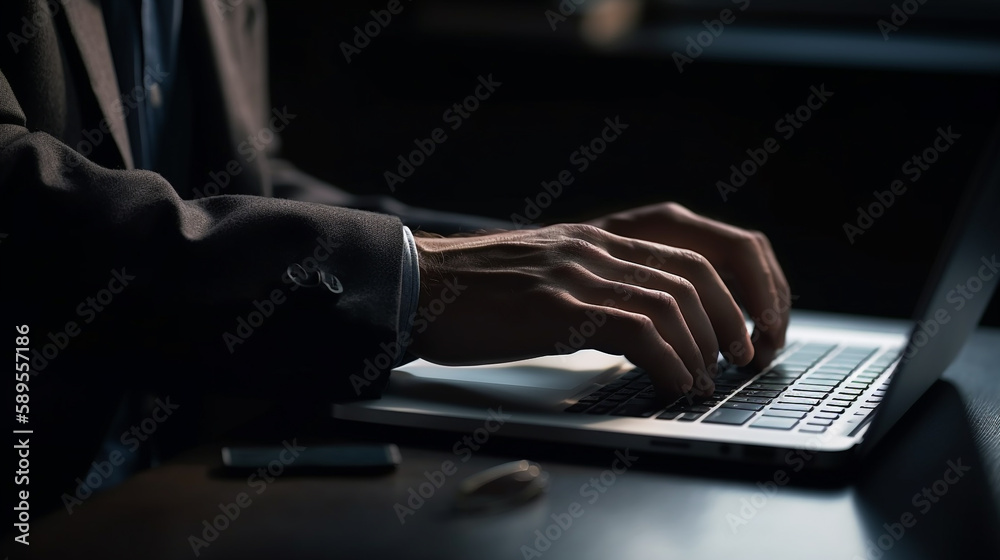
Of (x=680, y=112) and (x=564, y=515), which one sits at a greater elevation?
(x=564, y=515)

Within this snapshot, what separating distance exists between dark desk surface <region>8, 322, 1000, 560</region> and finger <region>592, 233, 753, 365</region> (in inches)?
6.5

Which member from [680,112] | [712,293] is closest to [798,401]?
[712,293]

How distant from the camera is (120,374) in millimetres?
605

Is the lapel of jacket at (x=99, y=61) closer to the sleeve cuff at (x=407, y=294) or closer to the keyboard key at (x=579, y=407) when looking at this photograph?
the sleeve cuff at (x=407, y=294)

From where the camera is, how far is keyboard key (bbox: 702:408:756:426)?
55cm

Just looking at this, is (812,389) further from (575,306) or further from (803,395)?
(575,306)

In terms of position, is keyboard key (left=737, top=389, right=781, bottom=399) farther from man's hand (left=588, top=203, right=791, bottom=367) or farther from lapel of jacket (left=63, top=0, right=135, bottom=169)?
lapel of jacket (left=63, top=0, right=135, bottom=169)

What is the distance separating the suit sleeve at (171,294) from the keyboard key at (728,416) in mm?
215

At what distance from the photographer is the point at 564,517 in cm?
43

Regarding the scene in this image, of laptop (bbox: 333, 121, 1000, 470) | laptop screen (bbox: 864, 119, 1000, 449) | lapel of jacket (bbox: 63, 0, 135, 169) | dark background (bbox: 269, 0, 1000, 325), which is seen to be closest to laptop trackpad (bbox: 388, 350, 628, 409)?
laptop (bbox: 333, 121, 1000, 470)

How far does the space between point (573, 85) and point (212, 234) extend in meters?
1.17

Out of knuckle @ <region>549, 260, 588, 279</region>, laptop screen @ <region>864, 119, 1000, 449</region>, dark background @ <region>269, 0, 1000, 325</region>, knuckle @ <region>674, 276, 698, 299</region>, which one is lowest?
dark background @ <region>269, 0, 1000, 325</region>

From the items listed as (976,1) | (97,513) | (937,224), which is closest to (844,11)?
(976,1)

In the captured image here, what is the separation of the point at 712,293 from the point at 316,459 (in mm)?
349
